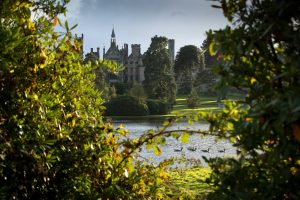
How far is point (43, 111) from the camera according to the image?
12.7ft

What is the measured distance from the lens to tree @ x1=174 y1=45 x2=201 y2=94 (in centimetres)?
9794

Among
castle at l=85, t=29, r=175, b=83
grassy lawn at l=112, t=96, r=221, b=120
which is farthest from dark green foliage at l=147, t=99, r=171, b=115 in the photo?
castle at l=85, t=29, r=175, b=83

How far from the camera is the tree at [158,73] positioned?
74938mm

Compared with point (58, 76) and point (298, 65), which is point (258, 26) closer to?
point (298, 65)

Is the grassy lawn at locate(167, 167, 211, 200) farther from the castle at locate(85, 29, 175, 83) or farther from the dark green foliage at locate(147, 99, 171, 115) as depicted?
the castle at locate(85, 29, 175, 83)

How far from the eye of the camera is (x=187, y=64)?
99.8 meters

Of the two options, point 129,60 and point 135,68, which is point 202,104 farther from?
point 129,60

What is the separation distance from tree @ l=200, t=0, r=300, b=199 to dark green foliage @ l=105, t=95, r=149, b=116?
59575 mm

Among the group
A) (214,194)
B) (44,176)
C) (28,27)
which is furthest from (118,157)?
(214,194)

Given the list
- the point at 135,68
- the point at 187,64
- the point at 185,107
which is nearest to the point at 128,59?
the point at 135,68

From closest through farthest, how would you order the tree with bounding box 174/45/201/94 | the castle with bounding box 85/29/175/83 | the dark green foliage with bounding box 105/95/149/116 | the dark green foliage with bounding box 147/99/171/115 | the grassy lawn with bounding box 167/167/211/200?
the grassy lawn with bounding box 167/167/211/200 < the dark green foliage with bounding box 105/95/149/116 < the dark green foliage with bounding box 147/99/171/115 < the tree with bounding box 174/45/201/94 < the castle with bounding box 85/29/175/83

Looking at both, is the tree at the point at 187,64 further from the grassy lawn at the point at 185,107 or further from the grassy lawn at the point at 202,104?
the grassy lawn at the point at 202,104

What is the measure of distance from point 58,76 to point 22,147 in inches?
42.0

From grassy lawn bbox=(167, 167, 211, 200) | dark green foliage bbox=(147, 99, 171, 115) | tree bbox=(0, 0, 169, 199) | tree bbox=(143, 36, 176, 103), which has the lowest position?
grassy lawn bbox=(167, 167, 211, 200)
